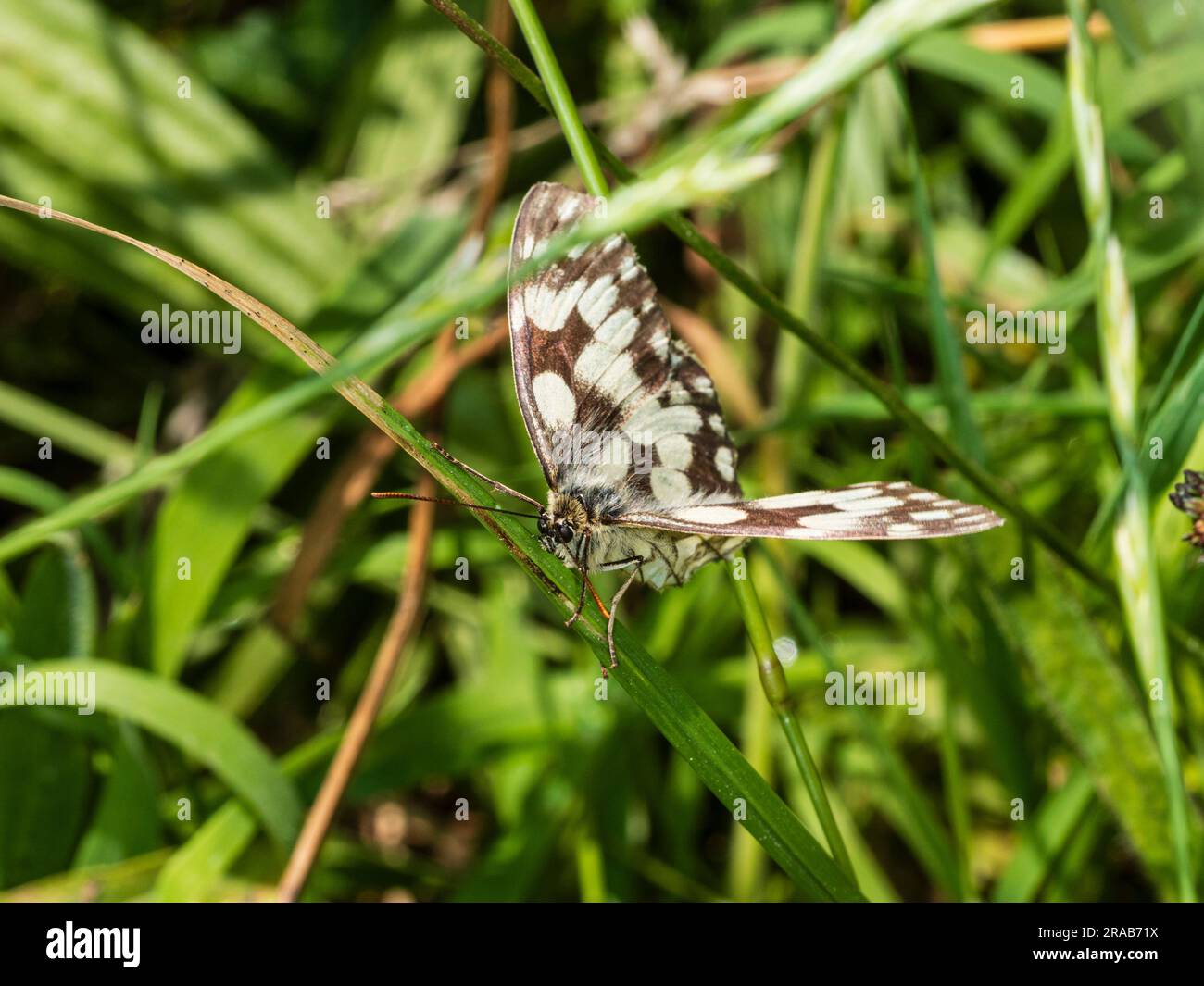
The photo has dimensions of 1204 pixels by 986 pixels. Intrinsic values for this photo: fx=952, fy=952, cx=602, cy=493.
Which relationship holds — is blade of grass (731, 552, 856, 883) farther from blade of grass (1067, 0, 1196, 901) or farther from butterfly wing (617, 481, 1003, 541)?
blade of grass (1067, 0, 1196, 901)

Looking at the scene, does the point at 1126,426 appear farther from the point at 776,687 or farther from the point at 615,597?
the point at 615,597

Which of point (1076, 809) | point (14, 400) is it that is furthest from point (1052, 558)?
point (14, 400)

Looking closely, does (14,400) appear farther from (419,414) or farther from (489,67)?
(489,67)

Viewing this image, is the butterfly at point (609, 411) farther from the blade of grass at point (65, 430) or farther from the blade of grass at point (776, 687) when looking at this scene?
the blade of grass at point (65, 430)

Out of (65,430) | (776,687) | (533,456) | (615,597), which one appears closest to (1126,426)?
A: (776,687)

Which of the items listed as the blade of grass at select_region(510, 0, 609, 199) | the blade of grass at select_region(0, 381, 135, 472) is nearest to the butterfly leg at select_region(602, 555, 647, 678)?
the blade of grass at select_region(510, 0, 609, 199)

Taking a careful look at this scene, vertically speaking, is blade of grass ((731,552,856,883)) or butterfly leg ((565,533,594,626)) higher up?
butterfly leg ((565,533,594,626))
